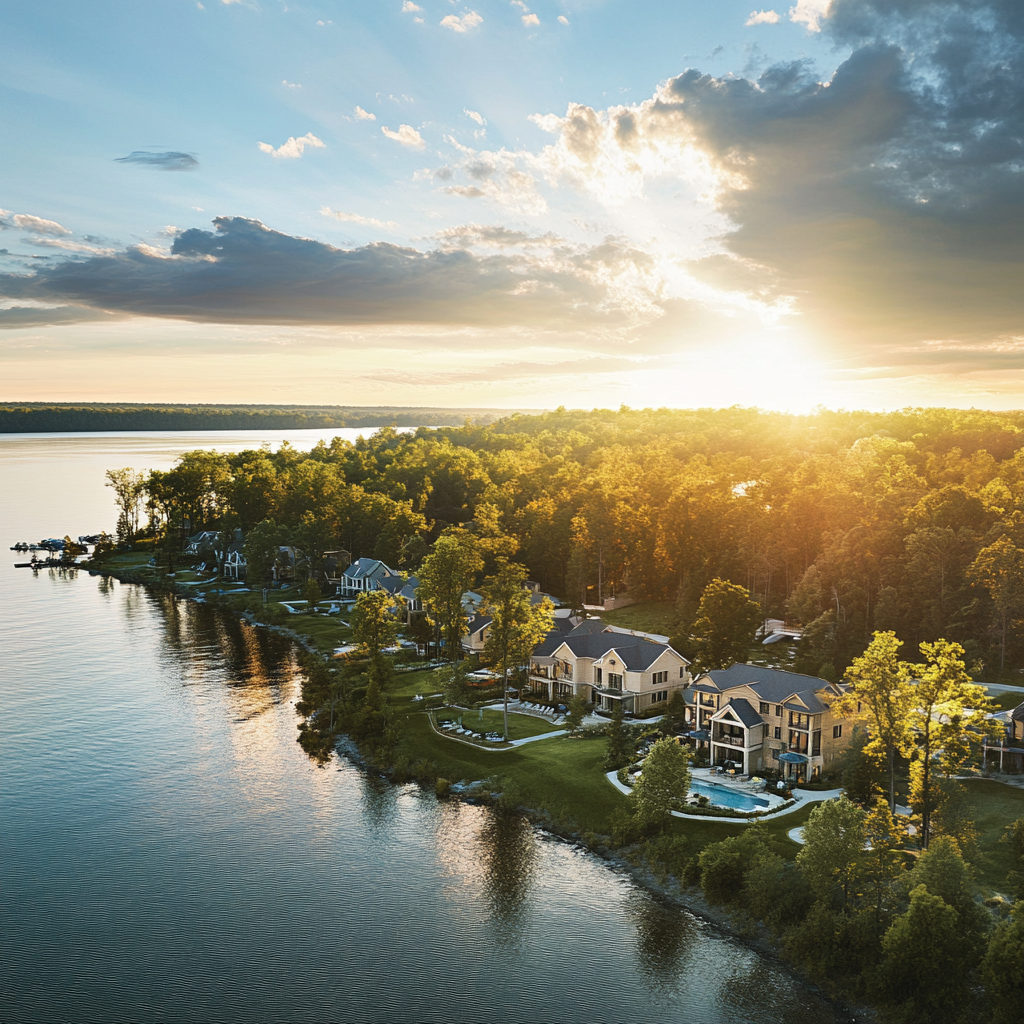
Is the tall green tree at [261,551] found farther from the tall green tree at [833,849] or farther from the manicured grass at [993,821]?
the tall green tree at [833,849]

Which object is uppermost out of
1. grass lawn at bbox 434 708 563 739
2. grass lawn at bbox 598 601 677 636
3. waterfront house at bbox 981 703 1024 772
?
waterfront house at bbox 981 703 1024 772

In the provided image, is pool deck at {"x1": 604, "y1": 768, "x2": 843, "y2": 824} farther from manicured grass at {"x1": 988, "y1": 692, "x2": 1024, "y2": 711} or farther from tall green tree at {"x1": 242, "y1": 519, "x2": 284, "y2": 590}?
tall green tree at {"x1": 242, "y1": 519, "x2": 284, "y2": 590}

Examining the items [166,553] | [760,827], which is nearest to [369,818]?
[760,827]

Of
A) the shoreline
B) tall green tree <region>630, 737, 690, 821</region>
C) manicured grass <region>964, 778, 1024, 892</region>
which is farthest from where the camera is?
tall green tree <region>630, 737, 690, 821</region>

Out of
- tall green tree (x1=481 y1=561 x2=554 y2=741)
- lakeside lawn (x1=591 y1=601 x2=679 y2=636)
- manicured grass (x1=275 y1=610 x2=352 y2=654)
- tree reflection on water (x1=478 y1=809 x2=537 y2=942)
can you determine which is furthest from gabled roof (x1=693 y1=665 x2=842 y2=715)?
manicured grass (x1=275 y1=610 x2=352 y2=654)

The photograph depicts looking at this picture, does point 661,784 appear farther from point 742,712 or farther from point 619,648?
point 619,648

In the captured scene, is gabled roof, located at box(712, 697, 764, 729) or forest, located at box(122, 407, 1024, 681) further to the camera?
forest, located at box(122, 407, 1024, 681)

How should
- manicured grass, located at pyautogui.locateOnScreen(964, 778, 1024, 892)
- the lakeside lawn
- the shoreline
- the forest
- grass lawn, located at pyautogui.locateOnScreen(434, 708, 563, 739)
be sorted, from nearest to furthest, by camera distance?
1. the shoreline
2. manicured grass, located at pyautogui.locateOnScreen(964, 778, 1024, 892)
3. grass lawn, located at pyautogui.locateOnScreen(434, 708, 563, 739)
4. the forest
5. the lakeside lawn

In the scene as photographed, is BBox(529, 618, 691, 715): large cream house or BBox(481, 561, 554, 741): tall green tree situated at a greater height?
BBox(481, 561, 554, 741): tall green tree
